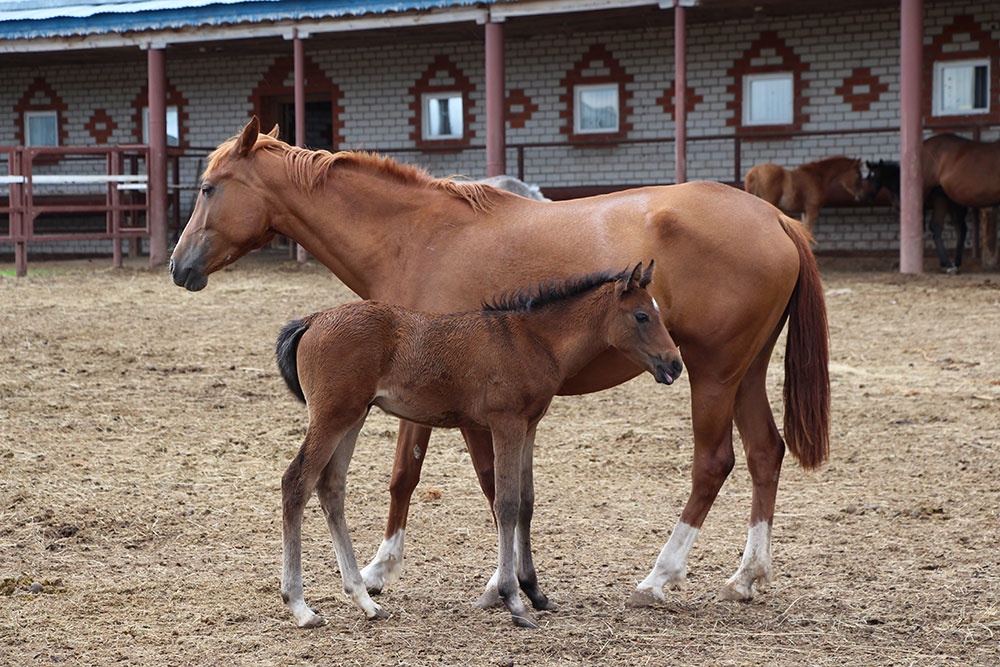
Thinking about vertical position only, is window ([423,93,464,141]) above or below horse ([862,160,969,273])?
above

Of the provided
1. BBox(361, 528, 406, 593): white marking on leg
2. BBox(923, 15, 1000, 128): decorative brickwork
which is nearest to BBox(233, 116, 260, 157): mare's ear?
BBox(361, 528, 406, 593): white marking on leg

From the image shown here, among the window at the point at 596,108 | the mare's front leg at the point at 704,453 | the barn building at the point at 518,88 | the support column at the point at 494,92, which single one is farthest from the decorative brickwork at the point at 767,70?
the mare's front leg at the point at 704,453

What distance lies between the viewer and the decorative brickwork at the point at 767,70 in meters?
18.6

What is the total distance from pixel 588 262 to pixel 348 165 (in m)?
1.16

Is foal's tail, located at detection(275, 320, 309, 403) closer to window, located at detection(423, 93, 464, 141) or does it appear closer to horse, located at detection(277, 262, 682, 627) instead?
horse, located at detection(277, 262, 682, 627)

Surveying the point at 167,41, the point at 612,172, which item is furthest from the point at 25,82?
the point at 612,172

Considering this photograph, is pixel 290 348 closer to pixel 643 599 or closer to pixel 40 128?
pixel 643 599

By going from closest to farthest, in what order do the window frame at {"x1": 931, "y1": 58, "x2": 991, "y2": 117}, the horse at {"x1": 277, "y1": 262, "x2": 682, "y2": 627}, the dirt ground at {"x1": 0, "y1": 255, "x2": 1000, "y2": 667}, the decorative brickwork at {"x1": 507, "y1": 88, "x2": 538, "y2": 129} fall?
the dirt ground at {"x1": 0, "y1": 255, "x2": 1000, "y2": 667}
the horse at {"x1": 277, "y1": 262, "x2": 682, "y2": 627}
the window frame at {"x1": 931, "y1": 58, "x2": 991, "y2": 117}
the decorative brickwork at {"x1": 507, "y1": 88, "x2": 538, "y2": 129}

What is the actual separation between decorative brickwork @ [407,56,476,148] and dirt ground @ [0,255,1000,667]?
11.2 metres

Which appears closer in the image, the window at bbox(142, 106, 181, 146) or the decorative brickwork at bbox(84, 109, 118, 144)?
the window at bbox(142, 106, 181, 146)

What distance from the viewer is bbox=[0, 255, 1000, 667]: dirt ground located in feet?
13.5

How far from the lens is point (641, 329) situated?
13.9 ft

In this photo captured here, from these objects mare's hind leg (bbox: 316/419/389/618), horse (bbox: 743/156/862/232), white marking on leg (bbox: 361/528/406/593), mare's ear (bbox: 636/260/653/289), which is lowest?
white marking on leg (bbox: 361/528/406/593)

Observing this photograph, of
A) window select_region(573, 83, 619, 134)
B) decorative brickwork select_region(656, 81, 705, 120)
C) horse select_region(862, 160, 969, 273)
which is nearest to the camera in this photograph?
horse select_region(862, 160, 969, 273)
